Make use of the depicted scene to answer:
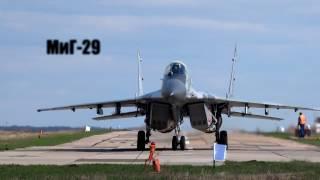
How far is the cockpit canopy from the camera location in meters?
34.8

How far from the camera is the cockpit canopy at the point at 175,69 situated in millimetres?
34844

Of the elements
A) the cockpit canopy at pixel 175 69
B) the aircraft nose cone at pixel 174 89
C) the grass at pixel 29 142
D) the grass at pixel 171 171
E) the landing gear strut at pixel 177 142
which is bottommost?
the grass at pixel 29 142

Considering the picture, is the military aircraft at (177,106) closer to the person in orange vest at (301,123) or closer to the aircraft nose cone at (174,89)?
the aircraft nose cone at (174,89)

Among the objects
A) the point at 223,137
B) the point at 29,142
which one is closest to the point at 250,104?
the point at 223,137

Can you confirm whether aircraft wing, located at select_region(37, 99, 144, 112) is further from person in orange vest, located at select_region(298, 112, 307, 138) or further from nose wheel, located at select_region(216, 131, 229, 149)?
person in orange vest, located at select_region(298, 112, 307, 138)

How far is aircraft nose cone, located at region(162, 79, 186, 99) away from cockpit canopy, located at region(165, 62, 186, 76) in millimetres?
451

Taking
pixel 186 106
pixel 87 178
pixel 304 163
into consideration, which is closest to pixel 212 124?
pixel 186 106

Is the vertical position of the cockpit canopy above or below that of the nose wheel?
above

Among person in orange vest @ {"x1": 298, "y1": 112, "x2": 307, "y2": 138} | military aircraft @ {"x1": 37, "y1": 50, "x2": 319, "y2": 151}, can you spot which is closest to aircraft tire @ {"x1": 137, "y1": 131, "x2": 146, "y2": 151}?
military aircraft @ {"x1": 37, "y1": 50, "x2": 319, "y2": 151}

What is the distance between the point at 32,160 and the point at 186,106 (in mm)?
10428

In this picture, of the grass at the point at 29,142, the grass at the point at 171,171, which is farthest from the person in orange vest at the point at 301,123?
the grass at the point at 171,171

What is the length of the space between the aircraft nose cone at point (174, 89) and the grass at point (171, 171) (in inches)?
364

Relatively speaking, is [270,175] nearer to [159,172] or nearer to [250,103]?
[159,172]

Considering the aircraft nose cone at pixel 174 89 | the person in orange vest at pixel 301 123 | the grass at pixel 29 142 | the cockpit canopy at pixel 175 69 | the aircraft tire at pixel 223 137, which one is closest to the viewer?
the aircraft nose cone at pixel 174 89
